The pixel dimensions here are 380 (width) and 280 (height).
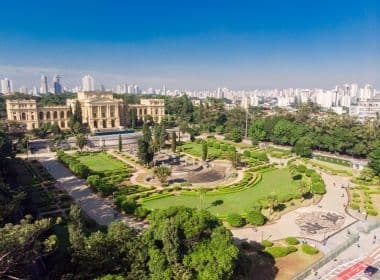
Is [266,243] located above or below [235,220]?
below

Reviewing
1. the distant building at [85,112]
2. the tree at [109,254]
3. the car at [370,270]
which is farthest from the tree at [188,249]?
the distant building at [85,112]

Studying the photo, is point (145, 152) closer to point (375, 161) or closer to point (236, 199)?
point (236, 199)

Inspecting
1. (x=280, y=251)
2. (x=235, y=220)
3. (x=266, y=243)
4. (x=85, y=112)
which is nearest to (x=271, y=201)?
(x=235, y=220)

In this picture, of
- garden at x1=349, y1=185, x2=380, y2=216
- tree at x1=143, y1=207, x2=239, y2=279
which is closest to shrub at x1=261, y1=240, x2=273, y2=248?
tree at x1=143, y1=207, x2=239, y2=279

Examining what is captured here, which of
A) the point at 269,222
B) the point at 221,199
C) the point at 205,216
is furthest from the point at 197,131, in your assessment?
the point at 205,216

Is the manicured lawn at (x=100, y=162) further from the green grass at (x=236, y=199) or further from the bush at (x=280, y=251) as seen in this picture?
the bush at (x=280, y=251)

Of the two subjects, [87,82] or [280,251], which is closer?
[280,251]

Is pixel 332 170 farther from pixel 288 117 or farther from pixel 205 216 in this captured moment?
pixel 205 216

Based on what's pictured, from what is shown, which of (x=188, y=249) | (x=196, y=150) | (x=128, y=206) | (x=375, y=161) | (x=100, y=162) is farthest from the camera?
(x=196, y=150)
